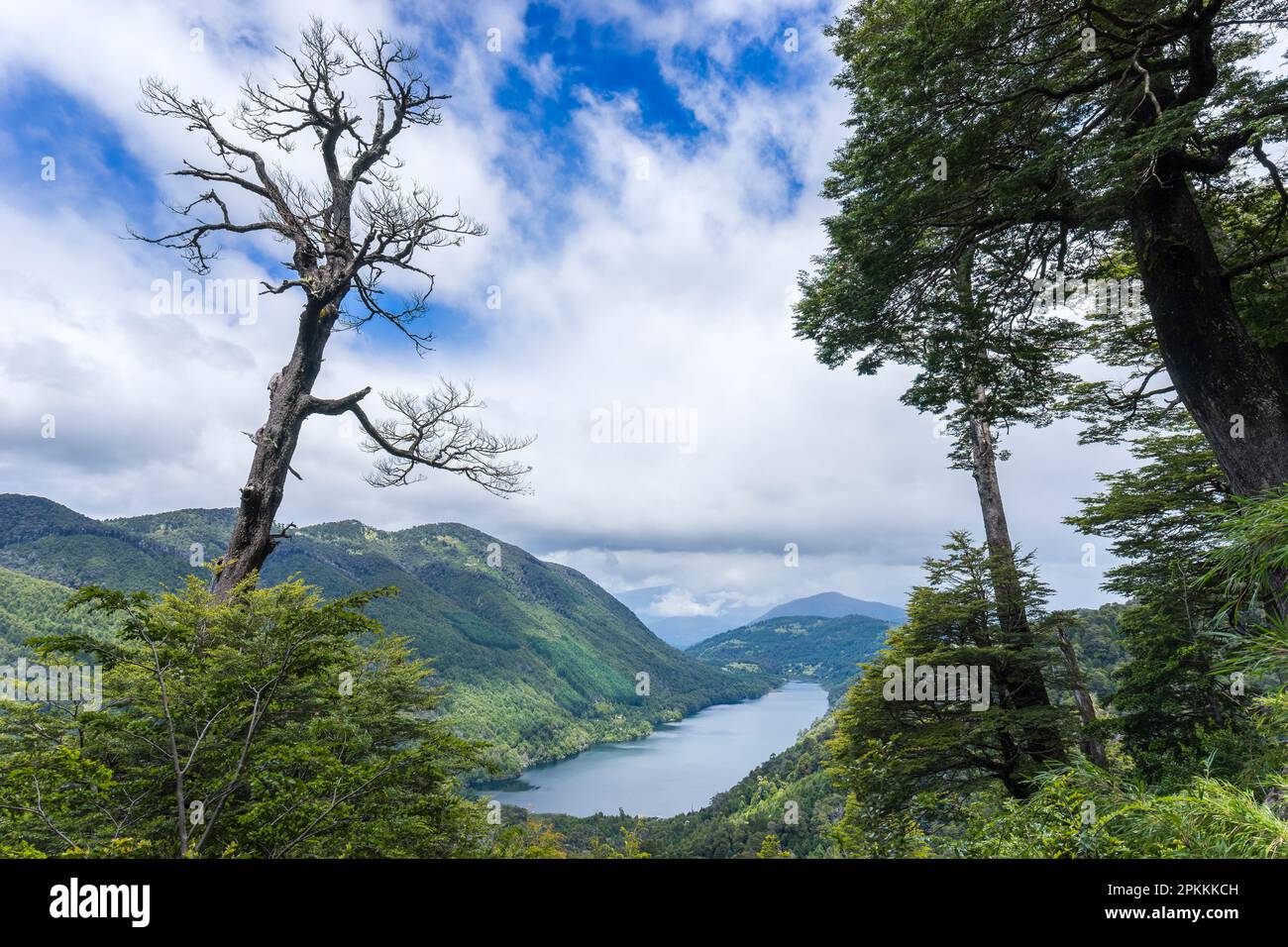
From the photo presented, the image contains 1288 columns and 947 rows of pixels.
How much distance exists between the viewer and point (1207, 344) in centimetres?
414

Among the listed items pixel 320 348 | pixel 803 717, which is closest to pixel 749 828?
pixel 320 348

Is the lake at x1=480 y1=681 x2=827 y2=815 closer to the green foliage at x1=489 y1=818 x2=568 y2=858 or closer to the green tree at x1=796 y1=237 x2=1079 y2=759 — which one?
the green foliage at x1=489 y1=818 x2=568 y2=858

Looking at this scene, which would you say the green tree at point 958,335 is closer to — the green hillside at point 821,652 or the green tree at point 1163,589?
the green tree at point 1163,589

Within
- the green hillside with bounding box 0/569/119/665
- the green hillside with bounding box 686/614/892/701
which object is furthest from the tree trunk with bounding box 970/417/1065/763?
the green hillside with bounding box 686/614/892/701

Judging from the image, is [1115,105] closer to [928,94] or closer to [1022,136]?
[1022,136]

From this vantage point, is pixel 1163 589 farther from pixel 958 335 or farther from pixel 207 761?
pixel 207 761

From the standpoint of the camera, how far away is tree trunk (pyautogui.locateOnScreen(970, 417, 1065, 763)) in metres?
8.38

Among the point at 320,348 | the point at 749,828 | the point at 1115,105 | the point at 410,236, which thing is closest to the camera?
the point at 1115,105

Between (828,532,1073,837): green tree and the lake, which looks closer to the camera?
(828,532,1073,837): green tree

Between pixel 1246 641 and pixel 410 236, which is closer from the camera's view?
pixel 1246 641

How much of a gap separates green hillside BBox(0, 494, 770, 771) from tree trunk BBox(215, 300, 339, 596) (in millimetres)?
46770

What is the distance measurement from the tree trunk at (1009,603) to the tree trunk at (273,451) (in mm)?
9393
